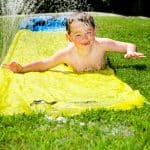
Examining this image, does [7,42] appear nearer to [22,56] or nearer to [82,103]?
[22,56]

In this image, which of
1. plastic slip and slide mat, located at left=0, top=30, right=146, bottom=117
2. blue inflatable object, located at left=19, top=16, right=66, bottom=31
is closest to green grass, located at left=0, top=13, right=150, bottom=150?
plastic slip and slide mat, located at left=0, top=30, right=146, bottom=117

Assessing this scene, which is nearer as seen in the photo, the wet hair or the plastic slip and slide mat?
the plastic slip and slide mat

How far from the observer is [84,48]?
248 inches

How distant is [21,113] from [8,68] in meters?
1.45

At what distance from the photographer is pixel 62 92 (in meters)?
A: 5.33

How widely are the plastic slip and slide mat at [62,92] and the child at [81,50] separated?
0.09 m

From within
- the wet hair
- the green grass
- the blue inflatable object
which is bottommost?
the blue inflatable object

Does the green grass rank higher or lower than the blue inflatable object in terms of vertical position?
higher

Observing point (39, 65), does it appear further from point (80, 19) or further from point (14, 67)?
point (80, 19)

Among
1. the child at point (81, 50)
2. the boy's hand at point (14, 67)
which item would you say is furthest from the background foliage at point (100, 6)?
the boy's hand at point (14, 67)

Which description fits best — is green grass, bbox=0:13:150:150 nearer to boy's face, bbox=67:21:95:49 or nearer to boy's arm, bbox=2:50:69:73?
boy's arm, bbox=2:50:69:73

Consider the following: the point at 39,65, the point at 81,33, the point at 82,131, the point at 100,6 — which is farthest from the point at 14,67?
the point at 100,6

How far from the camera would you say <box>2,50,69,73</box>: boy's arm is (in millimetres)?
5922

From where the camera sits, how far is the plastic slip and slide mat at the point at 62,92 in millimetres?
4695
